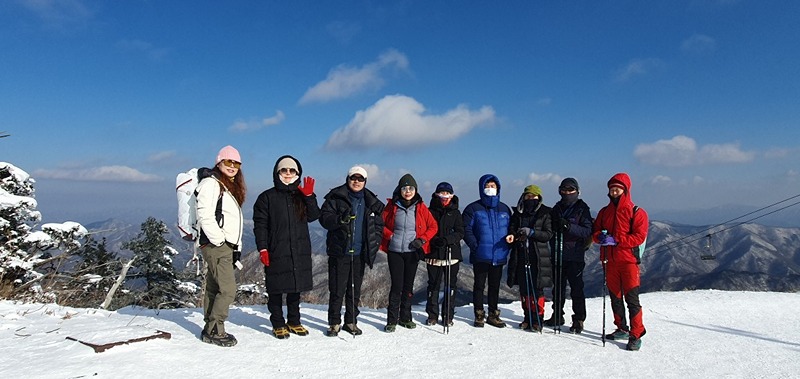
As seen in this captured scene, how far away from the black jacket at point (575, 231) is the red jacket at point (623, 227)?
224 millimetres

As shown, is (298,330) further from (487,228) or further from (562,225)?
(562,225)

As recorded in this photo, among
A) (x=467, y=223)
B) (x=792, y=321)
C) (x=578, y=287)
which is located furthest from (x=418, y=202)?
(x=792, y=321)

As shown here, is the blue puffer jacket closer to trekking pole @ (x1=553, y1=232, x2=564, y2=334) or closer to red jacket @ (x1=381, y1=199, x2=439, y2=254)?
red jacket @ (x1=381, y1=199, x2=439, y2=254)

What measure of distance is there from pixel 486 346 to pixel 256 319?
11.6 feet

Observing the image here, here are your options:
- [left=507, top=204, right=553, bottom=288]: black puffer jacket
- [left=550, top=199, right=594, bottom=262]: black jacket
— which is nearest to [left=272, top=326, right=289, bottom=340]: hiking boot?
[left=507, top=204, right=553, bottom=288]: black puffer jacket

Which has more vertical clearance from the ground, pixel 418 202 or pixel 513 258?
pixel 418 202

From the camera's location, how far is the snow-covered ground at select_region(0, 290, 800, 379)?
14.0 feet

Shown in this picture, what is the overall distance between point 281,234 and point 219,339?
1.43m

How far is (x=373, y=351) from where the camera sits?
5.23m

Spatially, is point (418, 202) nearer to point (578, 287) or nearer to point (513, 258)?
point (513, 258)

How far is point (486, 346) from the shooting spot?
5609 millimetres

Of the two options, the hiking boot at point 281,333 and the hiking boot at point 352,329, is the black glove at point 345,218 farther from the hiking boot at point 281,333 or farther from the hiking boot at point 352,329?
the hiking boot at point 281,333

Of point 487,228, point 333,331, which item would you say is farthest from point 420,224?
point 333,331

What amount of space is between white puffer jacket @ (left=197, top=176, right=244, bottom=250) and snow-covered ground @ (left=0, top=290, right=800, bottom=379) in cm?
129
